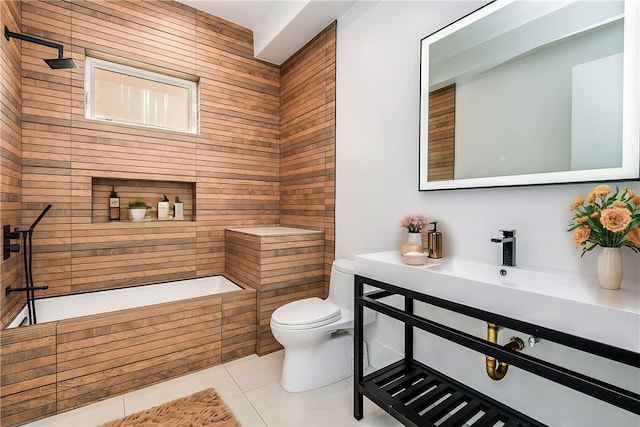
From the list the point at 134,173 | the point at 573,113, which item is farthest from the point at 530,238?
the point at 134,173

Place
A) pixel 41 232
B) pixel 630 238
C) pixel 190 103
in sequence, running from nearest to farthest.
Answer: pixel 630 238, pixel 41 232, pixel 190 103

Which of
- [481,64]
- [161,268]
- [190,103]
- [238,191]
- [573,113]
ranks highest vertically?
[190,103]

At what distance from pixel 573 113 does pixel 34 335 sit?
3.00 m

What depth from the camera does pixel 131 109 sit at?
114 inches

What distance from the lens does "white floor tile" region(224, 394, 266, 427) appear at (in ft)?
5.65

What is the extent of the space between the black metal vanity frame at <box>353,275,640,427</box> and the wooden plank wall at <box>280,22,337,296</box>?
107 cm

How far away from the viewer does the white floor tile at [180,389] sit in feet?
6.28

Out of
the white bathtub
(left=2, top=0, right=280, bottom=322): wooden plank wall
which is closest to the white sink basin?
the white bathtub

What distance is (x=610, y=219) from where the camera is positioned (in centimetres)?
104

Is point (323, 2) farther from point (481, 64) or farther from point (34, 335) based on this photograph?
point (34, 335)

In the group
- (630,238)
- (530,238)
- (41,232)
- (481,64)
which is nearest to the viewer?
(630,238)

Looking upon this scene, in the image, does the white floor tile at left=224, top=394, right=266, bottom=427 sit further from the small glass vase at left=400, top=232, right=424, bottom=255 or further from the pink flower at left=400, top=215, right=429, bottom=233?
the pink flower at left=400, top=215, right=429, bottom=233

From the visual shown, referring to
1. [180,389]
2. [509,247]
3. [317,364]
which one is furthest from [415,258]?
Result: [180,389]

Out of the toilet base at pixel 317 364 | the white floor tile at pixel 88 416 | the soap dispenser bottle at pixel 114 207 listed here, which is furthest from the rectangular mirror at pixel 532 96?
the soap dispenser bottle at pixel 114 207
